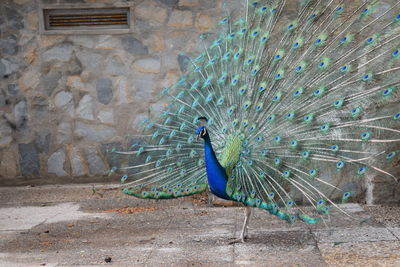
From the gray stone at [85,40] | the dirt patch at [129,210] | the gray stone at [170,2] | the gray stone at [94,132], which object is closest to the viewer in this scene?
the dirt patch at [129,210]

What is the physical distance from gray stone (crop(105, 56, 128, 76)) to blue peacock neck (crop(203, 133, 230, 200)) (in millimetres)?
3306

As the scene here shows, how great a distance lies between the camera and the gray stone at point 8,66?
841 centimetres

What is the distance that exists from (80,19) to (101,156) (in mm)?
1811

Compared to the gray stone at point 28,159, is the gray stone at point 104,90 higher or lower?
higher

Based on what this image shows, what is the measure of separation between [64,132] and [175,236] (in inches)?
121

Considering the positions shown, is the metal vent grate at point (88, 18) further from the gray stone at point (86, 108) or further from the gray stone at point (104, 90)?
the gray stone at point (86, 108)

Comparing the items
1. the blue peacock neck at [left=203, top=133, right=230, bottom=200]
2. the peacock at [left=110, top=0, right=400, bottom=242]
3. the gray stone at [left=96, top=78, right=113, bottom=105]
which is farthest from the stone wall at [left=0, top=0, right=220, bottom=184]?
the blue peacock neck at [left=203, top=133, right=230, bottom=200]

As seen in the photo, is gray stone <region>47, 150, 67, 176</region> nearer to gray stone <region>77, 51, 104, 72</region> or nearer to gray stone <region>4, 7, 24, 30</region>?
gray stone <region>77, 51, 104, 72</region>

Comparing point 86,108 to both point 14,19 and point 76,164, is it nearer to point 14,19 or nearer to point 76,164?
point 76,164

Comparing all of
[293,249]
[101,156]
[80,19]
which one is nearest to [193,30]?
[80,19]

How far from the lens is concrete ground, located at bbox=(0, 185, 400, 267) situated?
5.20 meters

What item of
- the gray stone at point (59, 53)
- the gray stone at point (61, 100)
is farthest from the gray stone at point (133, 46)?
the gray stone at point (61, 100)

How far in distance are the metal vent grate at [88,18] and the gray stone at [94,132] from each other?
1.28 meters

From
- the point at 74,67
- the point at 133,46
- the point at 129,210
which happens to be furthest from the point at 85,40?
the point at 129,210
